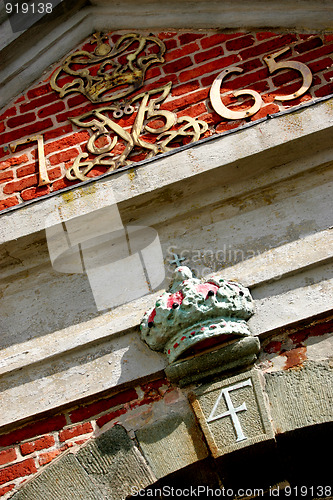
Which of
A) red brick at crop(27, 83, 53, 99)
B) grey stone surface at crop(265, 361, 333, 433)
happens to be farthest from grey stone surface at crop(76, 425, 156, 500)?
red brick at crop(27, 83, 53, 99)

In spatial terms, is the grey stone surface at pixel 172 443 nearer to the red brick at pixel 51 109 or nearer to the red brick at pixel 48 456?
the red brick at pixel 48 456

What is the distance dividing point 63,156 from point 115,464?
190cm

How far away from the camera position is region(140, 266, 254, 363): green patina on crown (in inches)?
101

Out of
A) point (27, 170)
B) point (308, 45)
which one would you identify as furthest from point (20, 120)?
point (308, 45)

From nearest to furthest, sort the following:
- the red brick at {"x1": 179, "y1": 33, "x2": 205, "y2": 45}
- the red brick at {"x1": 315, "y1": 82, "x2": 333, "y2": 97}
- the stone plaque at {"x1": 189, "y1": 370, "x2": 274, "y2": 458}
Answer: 1. the stone plaque at {"x1": 189, "y1": 370, "x2": 274, "y2": 458}
2. the red brick at {"x1": 315, "y1": 82, "x2": 333, "y2": 97}
3. the red brick at {"x1": 179, "y1": 33, "x2": 205, "y2": 45}

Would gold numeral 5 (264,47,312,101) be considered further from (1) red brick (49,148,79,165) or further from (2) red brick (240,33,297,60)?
(1) red brick (49,148,79,165)

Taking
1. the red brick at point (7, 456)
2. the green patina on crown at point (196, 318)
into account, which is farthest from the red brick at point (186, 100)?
the red brick at point (7, 456)

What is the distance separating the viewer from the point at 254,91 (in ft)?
10.9

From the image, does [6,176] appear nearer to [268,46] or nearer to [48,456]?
[48,456]

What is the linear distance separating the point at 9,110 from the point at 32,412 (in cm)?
215

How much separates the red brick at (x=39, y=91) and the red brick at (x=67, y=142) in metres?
0.50

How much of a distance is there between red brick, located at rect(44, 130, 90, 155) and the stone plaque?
1.78 metres

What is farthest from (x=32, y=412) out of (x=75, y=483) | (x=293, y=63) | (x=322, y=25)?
(x=322, y=25)

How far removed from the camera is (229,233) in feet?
9.95
